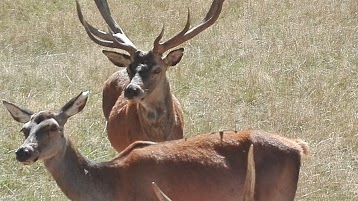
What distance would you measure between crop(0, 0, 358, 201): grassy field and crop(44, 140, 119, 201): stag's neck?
188 centimetres

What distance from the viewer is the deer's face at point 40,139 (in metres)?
6.26

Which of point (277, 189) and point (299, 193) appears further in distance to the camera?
point (299, 193)

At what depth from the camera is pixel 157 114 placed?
8.52m

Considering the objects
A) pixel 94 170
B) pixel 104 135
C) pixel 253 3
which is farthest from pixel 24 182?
pixel 253 3

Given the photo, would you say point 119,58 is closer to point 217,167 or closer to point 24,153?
point 217,167

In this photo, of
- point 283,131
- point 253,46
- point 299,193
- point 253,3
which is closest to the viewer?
point 299,193

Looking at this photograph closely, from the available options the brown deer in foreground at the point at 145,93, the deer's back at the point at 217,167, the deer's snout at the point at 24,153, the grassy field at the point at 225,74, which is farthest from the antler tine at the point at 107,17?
the deer's snout at the point at 24,153

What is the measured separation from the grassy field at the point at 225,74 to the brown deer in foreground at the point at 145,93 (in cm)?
85

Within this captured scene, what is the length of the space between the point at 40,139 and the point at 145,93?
6.49ft

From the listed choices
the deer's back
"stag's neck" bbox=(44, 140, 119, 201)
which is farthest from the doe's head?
the deer's back

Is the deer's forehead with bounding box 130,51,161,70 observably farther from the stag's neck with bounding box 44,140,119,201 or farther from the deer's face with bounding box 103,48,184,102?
the stag's neck with bounding box 44,140,119,201

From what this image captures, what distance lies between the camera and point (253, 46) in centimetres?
1323

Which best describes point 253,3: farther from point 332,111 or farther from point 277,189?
point 277,189

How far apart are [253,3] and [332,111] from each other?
592cm
